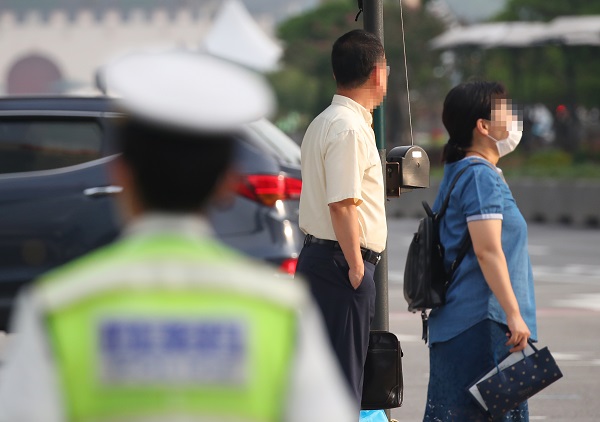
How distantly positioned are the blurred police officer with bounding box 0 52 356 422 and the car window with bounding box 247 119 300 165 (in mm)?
6467

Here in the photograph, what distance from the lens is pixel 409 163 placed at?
20.3 feet

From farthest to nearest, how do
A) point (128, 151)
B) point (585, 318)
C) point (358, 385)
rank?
point (585, 318), point (358, 385), point (128, 151)

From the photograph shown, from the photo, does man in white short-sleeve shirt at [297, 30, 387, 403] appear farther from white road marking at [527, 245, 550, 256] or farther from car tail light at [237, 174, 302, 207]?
white road marking at [527, 245, 550, 256]

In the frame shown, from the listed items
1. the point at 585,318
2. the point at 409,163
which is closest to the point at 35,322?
the point at 409,163

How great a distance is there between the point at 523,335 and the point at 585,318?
7.58m

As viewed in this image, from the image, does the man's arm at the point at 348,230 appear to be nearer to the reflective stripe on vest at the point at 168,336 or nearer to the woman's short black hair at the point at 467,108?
the woman's short black hair at the point at 467,108

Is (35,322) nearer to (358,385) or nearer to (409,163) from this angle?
(358,385)

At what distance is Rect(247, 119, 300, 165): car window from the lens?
851 cm

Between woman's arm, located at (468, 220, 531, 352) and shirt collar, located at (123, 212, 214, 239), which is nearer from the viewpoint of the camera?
shirt collar, located at (123, 212, 214, 239)

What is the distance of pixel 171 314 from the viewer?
1.86 metres

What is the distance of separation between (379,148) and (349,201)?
131 centimetres

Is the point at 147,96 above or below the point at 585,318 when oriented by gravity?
above

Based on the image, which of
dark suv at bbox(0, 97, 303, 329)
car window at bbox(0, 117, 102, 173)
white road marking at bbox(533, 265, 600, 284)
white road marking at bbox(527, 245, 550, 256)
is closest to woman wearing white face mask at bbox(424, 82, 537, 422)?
dark suv at bbox(0, 97, 303, 329)

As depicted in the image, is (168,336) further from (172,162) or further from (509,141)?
(509,141)
